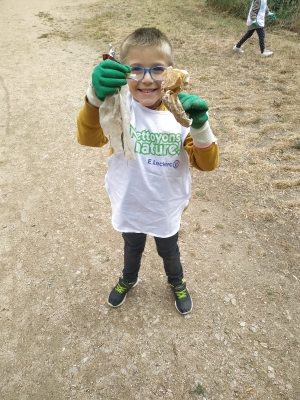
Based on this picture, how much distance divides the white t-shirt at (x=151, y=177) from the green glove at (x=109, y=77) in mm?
305

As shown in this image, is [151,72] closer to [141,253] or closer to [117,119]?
[117,119]

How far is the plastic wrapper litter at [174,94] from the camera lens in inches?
54.3

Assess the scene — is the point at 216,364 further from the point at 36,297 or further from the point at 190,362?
the point at 36,297

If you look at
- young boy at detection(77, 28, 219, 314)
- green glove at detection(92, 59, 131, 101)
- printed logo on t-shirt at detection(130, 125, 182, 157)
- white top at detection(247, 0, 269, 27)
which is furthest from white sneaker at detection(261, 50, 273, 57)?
green glove at detection(92, 59, 131, 101)

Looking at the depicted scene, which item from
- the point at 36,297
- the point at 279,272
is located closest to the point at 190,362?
the point at 279,272

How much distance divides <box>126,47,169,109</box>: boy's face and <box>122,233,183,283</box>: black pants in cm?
85

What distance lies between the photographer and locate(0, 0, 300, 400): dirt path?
2.02 metres

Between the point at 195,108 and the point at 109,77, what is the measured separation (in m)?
0.40

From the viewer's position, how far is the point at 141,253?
2.23 meters

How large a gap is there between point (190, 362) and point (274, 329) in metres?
0.65

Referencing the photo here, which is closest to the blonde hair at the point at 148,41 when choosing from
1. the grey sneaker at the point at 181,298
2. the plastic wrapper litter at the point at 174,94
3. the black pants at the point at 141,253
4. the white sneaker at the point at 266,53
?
the plastic wrapper litter at the point at 174,94

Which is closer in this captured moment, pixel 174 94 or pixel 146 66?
pixel 174 94

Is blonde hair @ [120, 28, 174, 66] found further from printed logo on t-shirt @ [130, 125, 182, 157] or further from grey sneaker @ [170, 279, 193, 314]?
grey sneaker @ [170, 279, 193, 314]

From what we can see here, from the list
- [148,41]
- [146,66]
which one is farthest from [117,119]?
[148,41]
